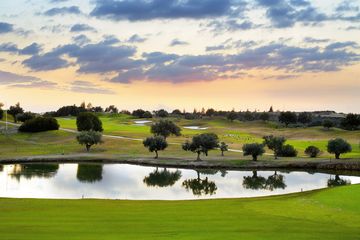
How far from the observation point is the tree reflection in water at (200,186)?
53406mm

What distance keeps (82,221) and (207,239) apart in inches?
335

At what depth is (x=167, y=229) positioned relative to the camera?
2486 cm

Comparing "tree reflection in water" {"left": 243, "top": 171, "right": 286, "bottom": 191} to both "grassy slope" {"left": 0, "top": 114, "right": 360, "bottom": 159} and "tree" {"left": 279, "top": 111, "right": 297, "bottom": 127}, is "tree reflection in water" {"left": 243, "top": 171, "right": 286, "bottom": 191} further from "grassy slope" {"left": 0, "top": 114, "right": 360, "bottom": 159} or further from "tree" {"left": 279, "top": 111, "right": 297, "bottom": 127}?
"tree" {"left": 279, "top": 111, "right": 297, "bottom": 127}

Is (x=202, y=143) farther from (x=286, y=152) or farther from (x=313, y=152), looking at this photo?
(x=313, y=152)

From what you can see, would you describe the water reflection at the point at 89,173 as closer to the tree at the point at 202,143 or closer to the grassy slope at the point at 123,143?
the grassy slope at the point at 123,143

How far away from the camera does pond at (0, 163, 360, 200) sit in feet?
168

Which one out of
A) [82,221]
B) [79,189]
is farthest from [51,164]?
[82,221]

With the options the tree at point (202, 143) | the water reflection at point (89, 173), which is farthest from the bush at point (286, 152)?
the water reflection at point (89, 173)

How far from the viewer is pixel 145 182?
6200cm

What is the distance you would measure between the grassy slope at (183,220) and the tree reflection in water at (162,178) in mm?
23759

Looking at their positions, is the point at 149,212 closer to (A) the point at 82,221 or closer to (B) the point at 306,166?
(A) the point at 82,221

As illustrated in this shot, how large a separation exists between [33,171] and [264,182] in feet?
115

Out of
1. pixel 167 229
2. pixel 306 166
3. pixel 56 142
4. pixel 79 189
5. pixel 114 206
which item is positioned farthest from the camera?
pixel 56 142

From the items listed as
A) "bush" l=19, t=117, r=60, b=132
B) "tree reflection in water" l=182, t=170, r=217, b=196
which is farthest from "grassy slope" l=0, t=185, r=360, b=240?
"bush" l=19, t=117, r=60, b=132
